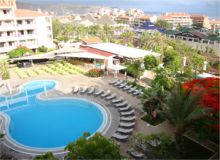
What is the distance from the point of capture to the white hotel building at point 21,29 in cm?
3928

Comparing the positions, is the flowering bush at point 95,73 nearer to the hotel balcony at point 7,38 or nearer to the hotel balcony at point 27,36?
the hotel balcony at point 7,38

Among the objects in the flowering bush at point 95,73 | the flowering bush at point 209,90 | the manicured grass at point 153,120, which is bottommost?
the manicured grass at point 153,120

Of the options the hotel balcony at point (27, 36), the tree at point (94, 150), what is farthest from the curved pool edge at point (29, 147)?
the hotel balcony at point (27, 36)

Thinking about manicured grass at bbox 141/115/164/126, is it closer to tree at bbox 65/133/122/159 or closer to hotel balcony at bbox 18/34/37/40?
tree at bbox 65/133/122/159

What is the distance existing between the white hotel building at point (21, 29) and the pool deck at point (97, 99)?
1651 cm

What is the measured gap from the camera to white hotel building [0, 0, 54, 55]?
129ft

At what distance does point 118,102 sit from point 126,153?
7092 mm

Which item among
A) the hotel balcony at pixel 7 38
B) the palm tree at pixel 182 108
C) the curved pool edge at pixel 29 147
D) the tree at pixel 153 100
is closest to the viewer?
the palm tree at pixel 182 108

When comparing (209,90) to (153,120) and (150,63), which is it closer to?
(153,120)

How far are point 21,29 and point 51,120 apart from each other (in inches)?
1178

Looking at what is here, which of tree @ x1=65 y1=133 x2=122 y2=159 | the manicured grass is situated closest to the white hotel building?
the manicured grass

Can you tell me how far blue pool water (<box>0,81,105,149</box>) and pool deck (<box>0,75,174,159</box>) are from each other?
892mm

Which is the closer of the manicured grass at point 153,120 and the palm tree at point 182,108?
the palm tree at point 182,108

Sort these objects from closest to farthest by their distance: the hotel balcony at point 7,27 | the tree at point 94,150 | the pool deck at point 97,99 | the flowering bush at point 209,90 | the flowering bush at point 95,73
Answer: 1. the tree at point 94,150
2. the flowering bush at point 209,90
3. the pool deck at point 97,99
4. the flowering bush at point 95,73
5. the hotel balcony at point 7,27
